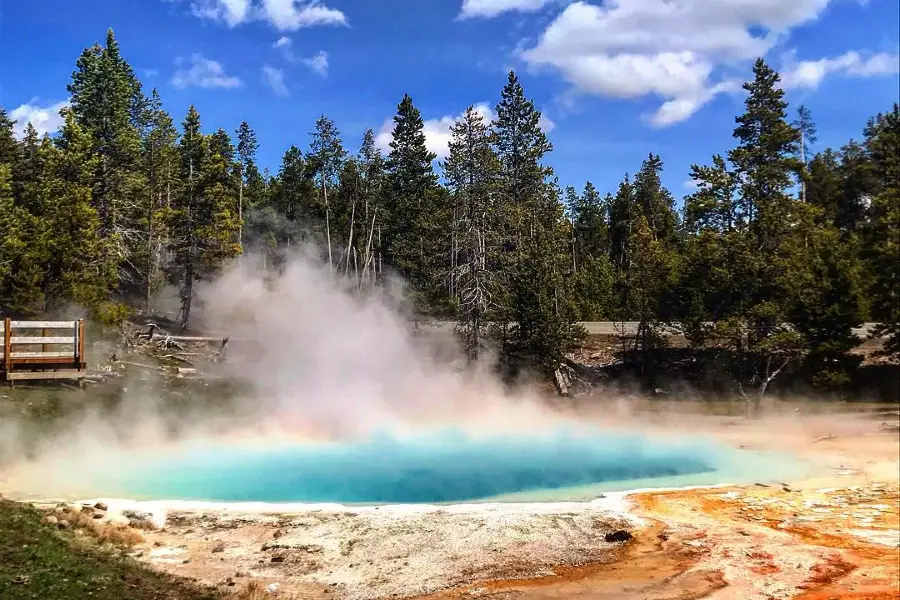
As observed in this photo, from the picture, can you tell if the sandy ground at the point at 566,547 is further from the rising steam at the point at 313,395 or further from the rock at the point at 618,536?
the rising steam at the point at 313,395

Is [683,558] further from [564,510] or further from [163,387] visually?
[163,387]

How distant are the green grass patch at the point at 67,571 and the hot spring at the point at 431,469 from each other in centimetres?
471

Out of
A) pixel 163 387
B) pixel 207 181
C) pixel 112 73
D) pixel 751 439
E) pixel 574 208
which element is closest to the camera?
pixel 751 439

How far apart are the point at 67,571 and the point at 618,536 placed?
Answer: 836 cm

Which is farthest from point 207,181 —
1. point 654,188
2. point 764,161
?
point 654,188

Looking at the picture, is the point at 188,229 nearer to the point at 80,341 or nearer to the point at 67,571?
the point at 80,341

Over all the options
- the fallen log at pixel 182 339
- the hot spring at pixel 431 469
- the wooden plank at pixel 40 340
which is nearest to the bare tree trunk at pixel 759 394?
Result: the hot spring at pixel 431 469

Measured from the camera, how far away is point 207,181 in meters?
38.9

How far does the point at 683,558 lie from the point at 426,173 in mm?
45421

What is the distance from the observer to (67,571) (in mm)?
7781

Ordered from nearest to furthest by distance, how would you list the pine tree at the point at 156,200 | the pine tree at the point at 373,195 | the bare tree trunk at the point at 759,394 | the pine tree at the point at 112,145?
the bare tree trunk at the point at 759,394
the pine tree at the point at 112,145
the pine tree at the point at 156,200
the pine tree at the point at 373,195

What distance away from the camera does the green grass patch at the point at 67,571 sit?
7195 mm

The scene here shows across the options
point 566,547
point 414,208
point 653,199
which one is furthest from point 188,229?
point 653,199

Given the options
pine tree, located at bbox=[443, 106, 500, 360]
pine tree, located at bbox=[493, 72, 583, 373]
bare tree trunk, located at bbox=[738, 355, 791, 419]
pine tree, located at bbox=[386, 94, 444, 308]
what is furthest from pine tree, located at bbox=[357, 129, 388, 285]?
bare tree trunk, located at bbox=[738, 355, 791, 419]
